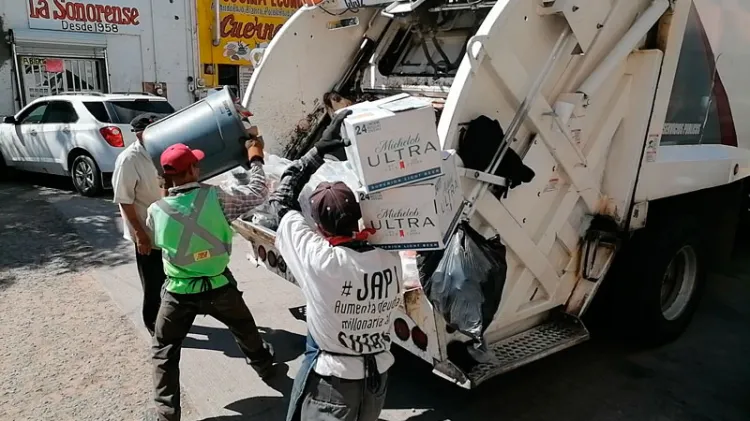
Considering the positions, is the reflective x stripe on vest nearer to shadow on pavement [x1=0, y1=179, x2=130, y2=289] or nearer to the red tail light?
shadow on pavement [x1=0, y1=179, x2=130, y2=289]

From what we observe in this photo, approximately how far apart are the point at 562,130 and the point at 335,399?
6.04ft

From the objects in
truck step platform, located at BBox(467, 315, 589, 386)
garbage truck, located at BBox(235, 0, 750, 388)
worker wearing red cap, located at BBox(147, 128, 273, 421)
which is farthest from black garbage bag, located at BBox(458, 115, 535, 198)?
worker wearing red cap, located at BBox(147, 128, 273, 421)

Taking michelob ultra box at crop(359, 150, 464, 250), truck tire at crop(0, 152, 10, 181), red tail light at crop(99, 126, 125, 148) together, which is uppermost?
michelob ultra box at crop(359, 150, 464, 250)

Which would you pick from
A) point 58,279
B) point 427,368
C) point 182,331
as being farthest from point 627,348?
point 58,279

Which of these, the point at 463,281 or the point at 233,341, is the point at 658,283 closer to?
the point at 463,281

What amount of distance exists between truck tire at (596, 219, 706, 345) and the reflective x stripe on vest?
2459mm

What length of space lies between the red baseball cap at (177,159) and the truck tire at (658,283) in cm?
260

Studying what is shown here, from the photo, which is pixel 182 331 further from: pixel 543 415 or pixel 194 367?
pixel 543 415

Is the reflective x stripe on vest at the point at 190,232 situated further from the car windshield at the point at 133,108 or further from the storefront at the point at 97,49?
the storefront at the point at 97,49

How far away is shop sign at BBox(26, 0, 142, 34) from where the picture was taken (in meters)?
12.9

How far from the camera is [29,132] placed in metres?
9.66

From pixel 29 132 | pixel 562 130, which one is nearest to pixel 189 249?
pixel 562 130

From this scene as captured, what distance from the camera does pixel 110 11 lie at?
1375 centimetres

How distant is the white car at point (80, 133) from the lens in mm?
8719
